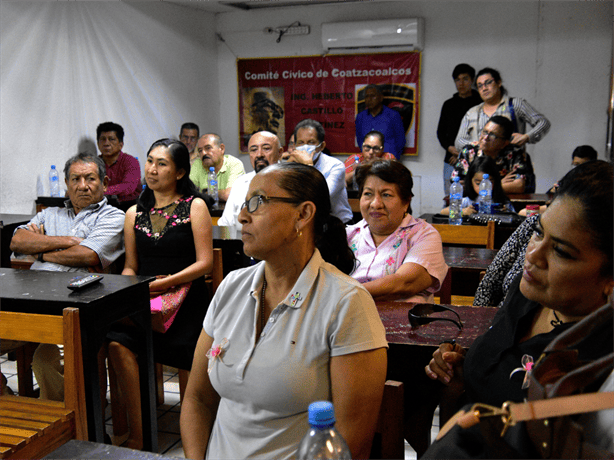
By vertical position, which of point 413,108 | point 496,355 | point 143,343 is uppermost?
→ point 413,108

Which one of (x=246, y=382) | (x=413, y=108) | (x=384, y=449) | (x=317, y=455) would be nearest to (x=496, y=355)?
(x=384, y=449)

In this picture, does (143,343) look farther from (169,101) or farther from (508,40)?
(508,40)

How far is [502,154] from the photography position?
4.52 metres

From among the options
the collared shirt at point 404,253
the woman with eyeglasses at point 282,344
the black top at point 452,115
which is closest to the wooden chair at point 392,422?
the woman with eyeglasses at point 282,344

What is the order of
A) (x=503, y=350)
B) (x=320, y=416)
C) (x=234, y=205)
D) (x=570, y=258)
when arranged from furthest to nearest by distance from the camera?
1. (x=234, y=205)
2. (x=503, y=350)
3. (x=320, y=416)
4. (x=570, y=258)

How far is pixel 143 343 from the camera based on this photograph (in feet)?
6.79

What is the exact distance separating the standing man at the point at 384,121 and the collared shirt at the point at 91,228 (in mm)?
4649

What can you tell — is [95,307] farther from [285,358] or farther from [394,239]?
[394,239]

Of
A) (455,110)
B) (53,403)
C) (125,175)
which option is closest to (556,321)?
(53,403)

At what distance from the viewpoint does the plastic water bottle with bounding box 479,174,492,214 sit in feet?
12.7

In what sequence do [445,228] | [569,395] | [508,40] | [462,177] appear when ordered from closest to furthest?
[569,395] → [445,228] → [462,177] → [508,40]

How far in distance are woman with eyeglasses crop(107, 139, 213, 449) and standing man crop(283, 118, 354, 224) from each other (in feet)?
4.52

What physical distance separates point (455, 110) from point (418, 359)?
18.4 ft

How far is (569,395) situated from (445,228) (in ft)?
8.57
